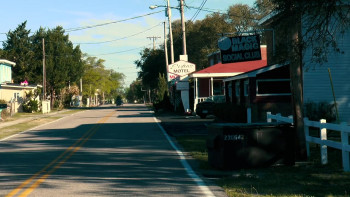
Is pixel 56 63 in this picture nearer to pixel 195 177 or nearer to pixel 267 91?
pixel 267 91

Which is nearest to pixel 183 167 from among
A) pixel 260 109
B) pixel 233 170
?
pixel 233 170

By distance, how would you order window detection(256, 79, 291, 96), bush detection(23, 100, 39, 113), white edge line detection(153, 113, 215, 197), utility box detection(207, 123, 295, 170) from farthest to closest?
bush detection(23, 100, 39, 113) → window detection(256, 79, 291, 96) → utility box detection(207, 123, 295, 170) → white edge line detection(153, 113, 215, 197)

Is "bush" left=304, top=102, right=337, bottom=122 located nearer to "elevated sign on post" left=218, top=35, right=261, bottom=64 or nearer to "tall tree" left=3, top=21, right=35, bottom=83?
"elevated sign on post" left=218, top=35, right=261, bottom=64

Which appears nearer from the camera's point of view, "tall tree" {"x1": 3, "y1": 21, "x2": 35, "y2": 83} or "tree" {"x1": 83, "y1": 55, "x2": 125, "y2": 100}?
"tall tree" {"x1": 3, "y1": 21, "x2": 35, "y2": 83}

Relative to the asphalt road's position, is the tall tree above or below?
above

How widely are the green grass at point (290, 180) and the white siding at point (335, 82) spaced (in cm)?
1236

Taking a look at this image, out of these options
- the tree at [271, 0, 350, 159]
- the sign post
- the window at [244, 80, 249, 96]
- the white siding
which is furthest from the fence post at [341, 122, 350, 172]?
the sign post

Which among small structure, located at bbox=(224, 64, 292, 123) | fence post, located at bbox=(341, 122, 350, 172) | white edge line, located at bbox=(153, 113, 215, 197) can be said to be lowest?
white edge line, located at bbox=(153, 113, 215, 197)

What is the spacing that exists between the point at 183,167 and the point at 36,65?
2461 inches

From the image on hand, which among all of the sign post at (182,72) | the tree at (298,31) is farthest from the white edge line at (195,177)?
the sign post at (182,72)

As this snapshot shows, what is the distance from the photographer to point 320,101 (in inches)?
981

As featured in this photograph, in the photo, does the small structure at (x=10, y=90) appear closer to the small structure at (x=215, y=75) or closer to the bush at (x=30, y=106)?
the bush at (x=30, y=106)

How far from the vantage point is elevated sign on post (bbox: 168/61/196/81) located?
143 ft

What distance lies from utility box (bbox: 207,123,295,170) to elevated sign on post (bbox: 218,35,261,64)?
948cm
